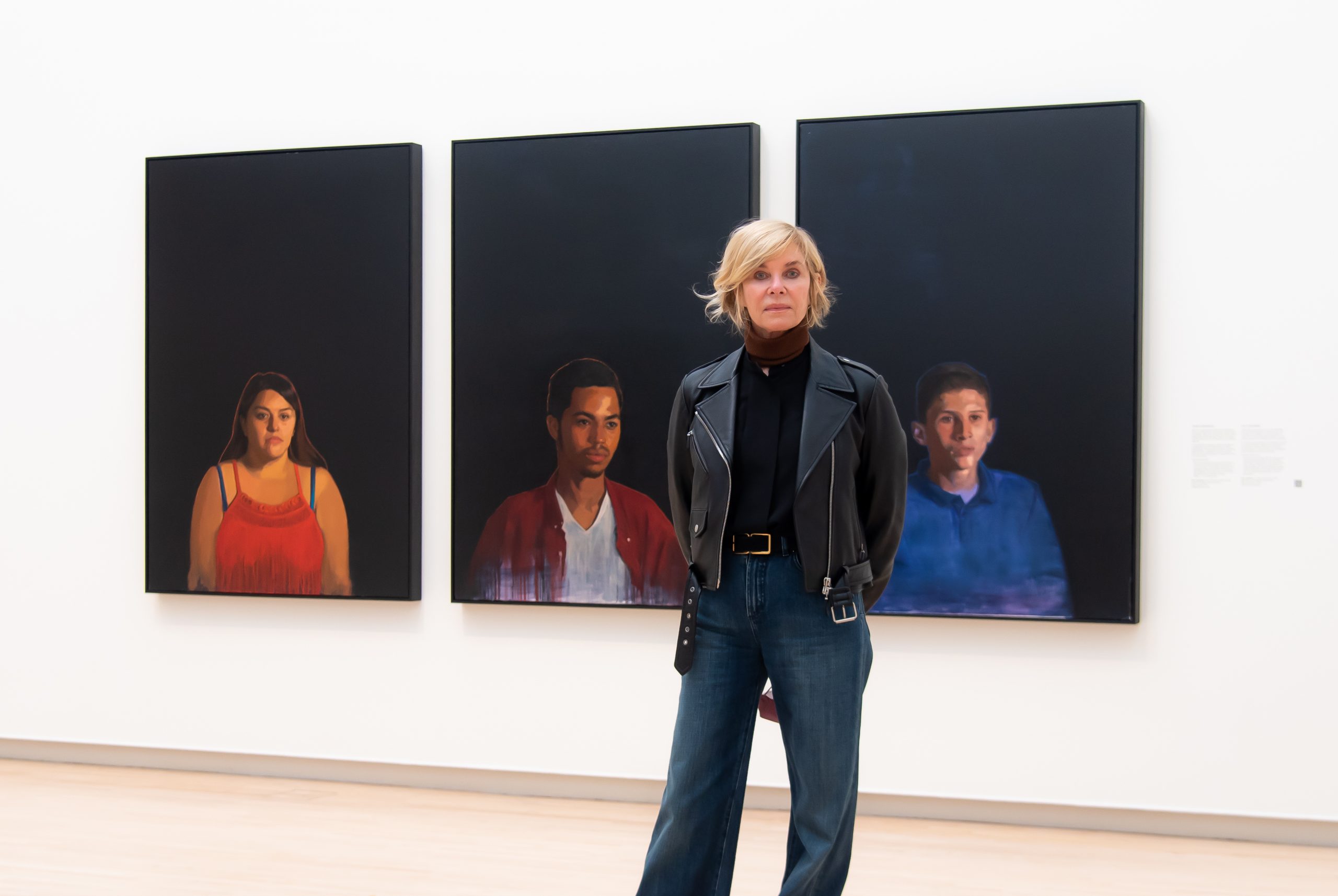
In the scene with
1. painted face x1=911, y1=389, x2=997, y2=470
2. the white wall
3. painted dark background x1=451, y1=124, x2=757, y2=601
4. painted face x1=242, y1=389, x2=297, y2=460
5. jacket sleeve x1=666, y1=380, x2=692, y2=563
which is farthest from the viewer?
painted face x1=242, y1=389, x2=297, y2=460

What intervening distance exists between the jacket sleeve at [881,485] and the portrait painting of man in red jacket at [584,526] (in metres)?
1.71

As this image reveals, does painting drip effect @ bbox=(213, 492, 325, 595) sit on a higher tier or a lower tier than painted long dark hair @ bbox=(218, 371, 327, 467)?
lower

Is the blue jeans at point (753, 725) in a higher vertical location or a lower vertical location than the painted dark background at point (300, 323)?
lower

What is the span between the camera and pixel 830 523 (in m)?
2.33

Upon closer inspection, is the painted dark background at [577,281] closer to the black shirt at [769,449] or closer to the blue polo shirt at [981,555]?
the blue polo shirt at [981,555]

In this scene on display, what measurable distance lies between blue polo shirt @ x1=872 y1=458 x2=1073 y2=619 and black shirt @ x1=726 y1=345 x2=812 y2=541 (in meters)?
1.62

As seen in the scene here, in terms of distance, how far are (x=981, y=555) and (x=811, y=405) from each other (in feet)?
5.96

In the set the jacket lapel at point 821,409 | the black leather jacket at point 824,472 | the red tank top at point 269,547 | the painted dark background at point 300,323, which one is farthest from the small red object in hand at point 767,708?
the red tank top at point 269,547

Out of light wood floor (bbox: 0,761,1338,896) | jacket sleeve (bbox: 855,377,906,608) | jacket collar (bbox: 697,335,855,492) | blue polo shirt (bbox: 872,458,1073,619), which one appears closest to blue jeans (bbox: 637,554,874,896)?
jacket sleeve (bbox: 855,377,906,608)

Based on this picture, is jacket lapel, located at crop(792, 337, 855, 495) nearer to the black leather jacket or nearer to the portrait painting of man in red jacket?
the black leather jacket

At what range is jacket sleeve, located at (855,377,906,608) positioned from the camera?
2.45 meters

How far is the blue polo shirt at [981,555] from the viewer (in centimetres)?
391

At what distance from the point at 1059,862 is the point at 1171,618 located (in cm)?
92

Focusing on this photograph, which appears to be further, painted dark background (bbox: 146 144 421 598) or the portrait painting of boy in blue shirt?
painted dark background (bbox: 146 144 421 598)
